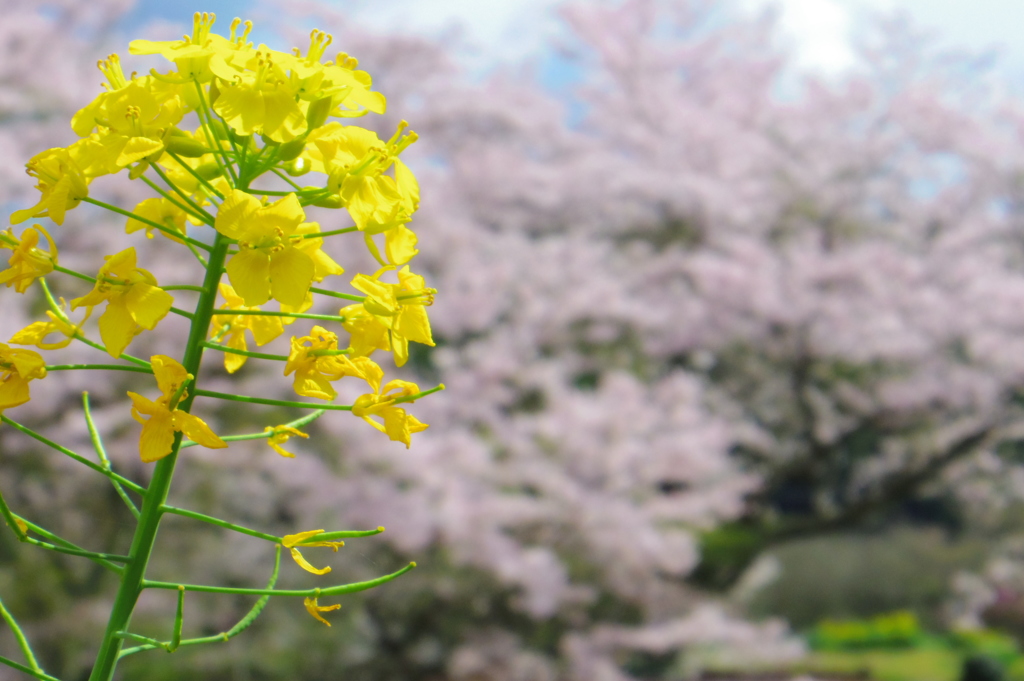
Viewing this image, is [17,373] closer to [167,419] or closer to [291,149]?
[167,419]

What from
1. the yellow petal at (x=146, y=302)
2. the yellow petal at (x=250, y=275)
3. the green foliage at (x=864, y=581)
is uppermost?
the green foliage at (x=864, y=581)

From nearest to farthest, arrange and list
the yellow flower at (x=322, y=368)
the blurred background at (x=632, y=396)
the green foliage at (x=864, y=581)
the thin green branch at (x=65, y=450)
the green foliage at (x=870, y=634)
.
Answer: the thin green branch at (x=65, y=450) → the yellow flower at (x=322, y=368) → the blurred background at (x=632, y=396) → the green foliage at (x=870, y=634) → the green foliage at (x=864, y=581)

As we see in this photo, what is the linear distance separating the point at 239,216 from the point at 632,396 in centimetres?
409

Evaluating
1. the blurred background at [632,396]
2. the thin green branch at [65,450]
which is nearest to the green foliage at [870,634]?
the blurred background at [632,396]

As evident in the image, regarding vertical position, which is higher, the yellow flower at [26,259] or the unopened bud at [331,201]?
the unopened bud at [331,201]

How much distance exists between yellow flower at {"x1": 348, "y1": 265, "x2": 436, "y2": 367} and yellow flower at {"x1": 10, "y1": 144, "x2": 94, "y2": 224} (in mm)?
210

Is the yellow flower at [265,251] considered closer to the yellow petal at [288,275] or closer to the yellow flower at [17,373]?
the yellow petal at [288,275]

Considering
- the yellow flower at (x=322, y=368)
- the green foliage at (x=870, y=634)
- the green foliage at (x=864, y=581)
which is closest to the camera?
the yellow flower at (x=322, y=368)

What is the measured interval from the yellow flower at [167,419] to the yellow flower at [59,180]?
14 centimetres

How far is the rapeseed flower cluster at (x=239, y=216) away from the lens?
58 centimetres

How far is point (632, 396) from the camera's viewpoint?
4.56 m

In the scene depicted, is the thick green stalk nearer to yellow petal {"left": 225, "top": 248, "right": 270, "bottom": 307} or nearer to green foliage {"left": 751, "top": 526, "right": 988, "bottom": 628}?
yellow petal {"left": 225, "top": 248, "right": 270, "bottom": 307}

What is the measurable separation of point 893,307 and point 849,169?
1488mm

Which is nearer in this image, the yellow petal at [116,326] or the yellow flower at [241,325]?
the yellow petal at [116,326]
